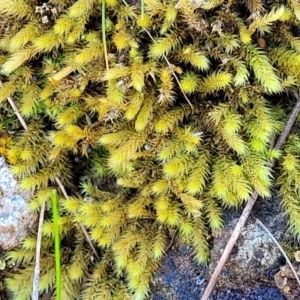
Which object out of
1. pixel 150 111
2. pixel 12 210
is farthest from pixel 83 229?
pixel 150 111

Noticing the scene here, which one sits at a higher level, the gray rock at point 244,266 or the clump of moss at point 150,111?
the clump of moss at point 150,111

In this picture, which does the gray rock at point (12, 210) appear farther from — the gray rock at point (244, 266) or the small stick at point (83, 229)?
the gray rock at point (244, 266)

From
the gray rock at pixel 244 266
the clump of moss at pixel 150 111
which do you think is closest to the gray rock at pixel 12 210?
the clump of moss at pixel 150 111

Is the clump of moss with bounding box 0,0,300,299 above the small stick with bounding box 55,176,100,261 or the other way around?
above

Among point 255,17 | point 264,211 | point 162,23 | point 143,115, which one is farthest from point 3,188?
point 255,17

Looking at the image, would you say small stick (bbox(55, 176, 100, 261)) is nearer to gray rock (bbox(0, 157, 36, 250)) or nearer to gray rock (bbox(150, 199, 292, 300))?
gray rock (bbox(0, 157, 36, 250))

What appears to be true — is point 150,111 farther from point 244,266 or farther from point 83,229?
point 244,266

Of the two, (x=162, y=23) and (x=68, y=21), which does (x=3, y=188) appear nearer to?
(x=68, y=21)

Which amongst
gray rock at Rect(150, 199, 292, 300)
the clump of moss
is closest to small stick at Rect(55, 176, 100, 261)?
the clump of moss
